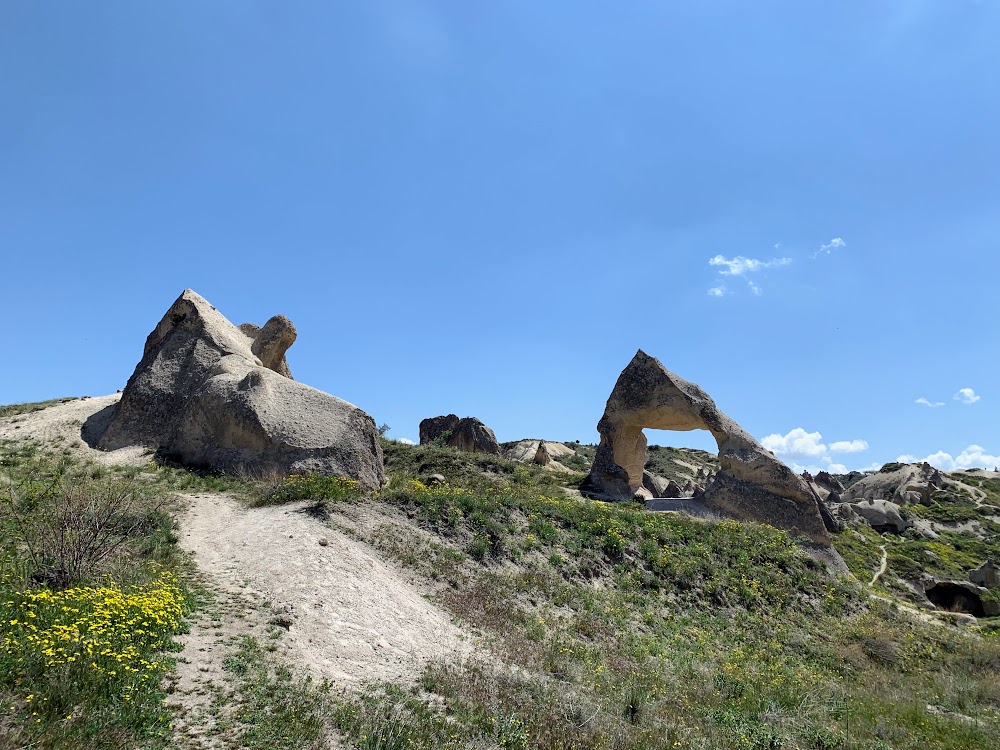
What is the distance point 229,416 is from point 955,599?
28190mm

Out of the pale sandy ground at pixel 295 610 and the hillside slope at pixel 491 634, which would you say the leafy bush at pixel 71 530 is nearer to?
the hillside slope at pixel 491 634

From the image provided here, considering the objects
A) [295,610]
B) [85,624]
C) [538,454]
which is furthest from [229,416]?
[538,454]

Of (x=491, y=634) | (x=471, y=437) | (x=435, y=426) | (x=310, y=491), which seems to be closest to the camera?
(x=491, y=634)

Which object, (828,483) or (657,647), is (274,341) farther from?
(828,483)

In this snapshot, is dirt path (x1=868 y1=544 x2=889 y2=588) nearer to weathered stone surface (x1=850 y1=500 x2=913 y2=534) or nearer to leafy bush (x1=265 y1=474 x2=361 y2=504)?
weathered stone surface (x1=850 y1=500 x2=913 y2=534)

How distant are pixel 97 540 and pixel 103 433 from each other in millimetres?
13551

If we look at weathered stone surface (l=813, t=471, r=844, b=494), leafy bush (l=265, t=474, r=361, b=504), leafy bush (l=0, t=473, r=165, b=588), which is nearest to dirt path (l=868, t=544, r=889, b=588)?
leafy bush (l=265, t=474, r=361, b=504)

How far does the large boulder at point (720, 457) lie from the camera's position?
934 inches

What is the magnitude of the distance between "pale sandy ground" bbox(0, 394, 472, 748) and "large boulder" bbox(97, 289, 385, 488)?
130 inches

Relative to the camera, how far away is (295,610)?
8383 mm

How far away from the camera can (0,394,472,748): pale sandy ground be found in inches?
243

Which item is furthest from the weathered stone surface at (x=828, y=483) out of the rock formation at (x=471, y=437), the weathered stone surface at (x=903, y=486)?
the rock formation at (x=471, y=437)

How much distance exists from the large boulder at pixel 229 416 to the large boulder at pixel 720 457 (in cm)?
1192

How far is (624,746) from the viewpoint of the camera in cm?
650
